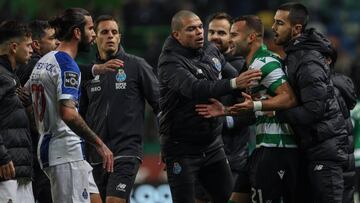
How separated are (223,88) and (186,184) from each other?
132cm

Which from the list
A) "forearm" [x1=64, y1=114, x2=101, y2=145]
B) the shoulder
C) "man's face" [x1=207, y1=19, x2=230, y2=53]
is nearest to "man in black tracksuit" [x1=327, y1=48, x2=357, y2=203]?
the shoulder

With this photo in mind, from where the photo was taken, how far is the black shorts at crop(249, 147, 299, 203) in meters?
10.1

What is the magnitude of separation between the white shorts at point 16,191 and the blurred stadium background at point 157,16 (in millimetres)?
6653

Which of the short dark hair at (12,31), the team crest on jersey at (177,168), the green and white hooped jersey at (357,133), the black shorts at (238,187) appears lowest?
the green and white hooped jersey at (357,133)

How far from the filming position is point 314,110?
32.8ft

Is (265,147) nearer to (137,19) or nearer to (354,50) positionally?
(137,19)

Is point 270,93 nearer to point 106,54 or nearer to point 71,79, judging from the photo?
point 71,79

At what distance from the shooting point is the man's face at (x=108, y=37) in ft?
38.3

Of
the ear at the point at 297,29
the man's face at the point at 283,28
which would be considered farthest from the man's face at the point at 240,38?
the ear at the point at 297,29

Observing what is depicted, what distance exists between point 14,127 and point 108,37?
2.00m

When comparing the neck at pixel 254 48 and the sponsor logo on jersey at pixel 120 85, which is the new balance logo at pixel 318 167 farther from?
the sponsor logo on jersey at pixel 120 85

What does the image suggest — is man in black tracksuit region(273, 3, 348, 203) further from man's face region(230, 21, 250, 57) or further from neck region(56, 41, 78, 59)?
neck region(56, 41, 78, 59)

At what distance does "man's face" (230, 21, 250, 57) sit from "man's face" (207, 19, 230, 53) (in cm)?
144

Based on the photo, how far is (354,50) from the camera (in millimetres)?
24766
